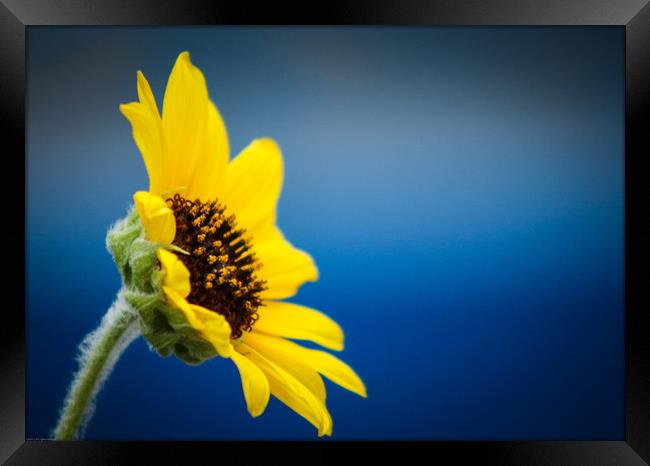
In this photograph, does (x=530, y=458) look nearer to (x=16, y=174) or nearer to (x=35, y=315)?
(x=35, y=315)

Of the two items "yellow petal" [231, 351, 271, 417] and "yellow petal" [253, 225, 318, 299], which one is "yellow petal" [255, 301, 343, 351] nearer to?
"yellow petal" [253, 225, 318, 299]

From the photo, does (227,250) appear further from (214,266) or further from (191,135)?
(191,135)

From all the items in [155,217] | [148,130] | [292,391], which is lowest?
[292,391]

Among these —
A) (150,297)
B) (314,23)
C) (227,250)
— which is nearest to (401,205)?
(314,23)

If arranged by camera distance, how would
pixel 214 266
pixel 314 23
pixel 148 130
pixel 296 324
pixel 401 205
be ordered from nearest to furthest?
1. pixel 148 130
2. pixel 214 266
3. pixel 296 324
4. pixel 314 23
5. pixel 401 205

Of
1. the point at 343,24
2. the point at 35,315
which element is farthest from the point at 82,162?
the point at 343,24

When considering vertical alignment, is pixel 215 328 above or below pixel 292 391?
above

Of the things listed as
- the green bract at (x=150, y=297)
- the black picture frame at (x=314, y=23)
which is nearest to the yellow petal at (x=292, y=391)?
the green bract at (x=150, y=297)

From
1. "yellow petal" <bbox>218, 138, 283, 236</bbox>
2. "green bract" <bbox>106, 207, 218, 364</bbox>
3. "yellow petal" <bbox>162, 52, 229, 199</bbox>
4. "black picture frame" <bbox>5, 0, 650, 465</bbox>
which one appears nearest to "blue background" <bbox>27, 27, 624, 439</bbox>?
"black picture frame" <bbox>5, 0, 650, 465</bbox>

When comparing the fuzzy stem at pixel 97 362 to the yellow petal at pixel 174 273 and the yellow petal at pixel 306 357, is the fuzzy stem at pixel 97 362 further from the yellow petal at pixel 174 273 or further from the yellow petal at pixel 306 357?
the yellow petal at pixel 306 357
